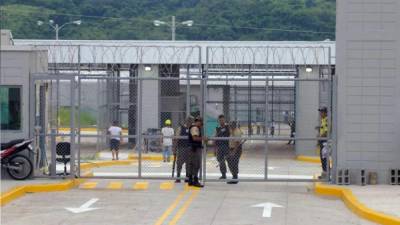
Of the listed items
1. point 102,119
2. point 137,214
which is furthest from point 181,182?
point 102,119

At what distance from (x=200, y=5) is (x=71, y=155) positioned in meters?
70.8

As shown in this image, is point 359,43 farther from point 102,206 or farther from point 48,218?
point 48,218

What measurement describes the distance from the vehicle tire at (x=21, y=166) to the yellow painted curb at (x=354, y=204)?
6.60m

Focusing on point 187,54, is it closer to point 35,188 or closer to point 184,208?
point 35,188

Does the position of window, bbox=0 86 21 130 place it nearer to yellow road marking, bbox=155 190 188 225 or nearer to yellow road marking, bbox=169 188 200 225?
yellow road marking, bbox=155 190 188 225

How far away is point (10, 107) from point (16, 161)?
4.66 feet

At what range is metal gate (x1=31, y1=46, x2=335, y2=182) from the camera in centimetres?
2334

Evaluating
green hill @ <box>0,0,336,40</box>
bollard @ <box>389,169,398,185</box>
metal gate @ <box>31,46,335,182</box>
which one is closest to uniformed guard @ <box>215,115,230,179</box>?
metal gate @ <box>31,46,335,182</box>

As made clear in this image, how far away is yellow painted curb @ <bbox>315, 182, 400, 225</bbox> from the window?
23.7ft

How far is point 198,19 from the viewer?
90.6 metres

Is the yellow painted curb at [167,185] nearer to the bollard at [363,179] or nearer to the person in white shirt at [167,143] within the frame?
the bollard at [363,179]

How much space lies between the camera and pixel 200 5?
92.6m

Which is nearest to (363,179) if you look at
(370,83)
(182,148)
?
(370,83)

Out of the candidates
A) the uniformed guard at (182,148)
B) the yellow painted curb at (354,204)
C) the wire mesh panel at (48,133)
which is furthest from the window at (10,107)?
the yellow painted curb at (354,204)
